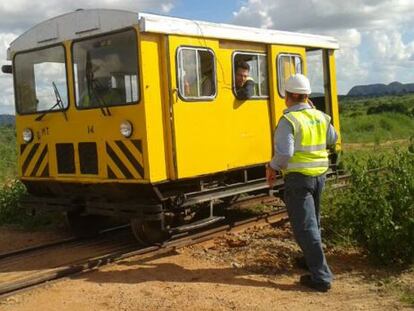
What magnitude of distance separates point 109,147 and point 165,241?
1.40 m

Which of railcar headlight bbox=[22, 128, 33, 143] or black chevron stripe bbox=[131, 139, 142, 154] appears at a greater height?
railcar headlight bbox=[22, 128, 33, 143]

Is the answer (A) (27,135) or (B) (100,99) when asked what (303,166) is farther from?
(A) (27,135)

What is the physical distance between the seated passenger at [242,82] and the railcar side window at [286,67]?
75 centimetres

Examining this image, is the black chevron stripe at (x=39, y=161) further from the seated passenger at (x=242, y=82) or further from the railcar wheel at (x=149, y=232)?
the seated passenger at (x=242, y=82)

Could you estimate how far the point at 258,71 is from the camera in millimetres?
8898

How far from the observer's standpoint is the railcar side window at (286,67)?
9.16 metres

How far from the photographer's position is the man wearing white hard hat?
5914 mm

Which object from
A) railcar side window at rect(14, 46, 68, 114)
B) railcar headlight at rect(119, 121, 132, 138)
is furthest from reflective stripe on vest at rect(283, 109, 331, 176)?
railcar side window at rect(14, 46, 68, 114)

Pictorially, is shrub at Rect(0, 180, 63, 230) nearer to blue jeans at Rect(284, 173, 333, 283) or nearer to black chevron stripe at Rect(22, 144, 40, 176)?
black chevron stripe at Rect(22, 144, 40, 176)

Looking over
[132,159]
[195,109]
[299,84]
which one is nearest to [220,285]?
[132,159]

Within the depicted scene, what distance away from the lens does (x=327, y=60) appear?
419 inches

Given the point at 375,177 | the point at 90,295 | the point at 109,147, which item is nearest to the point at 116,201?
the point at 109,147

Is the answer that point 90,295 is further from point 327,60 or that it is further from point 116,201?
point 327,60

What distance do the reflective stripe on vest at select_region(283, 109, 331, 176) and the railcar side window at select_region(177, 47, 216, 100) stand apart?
1970 millimetres
